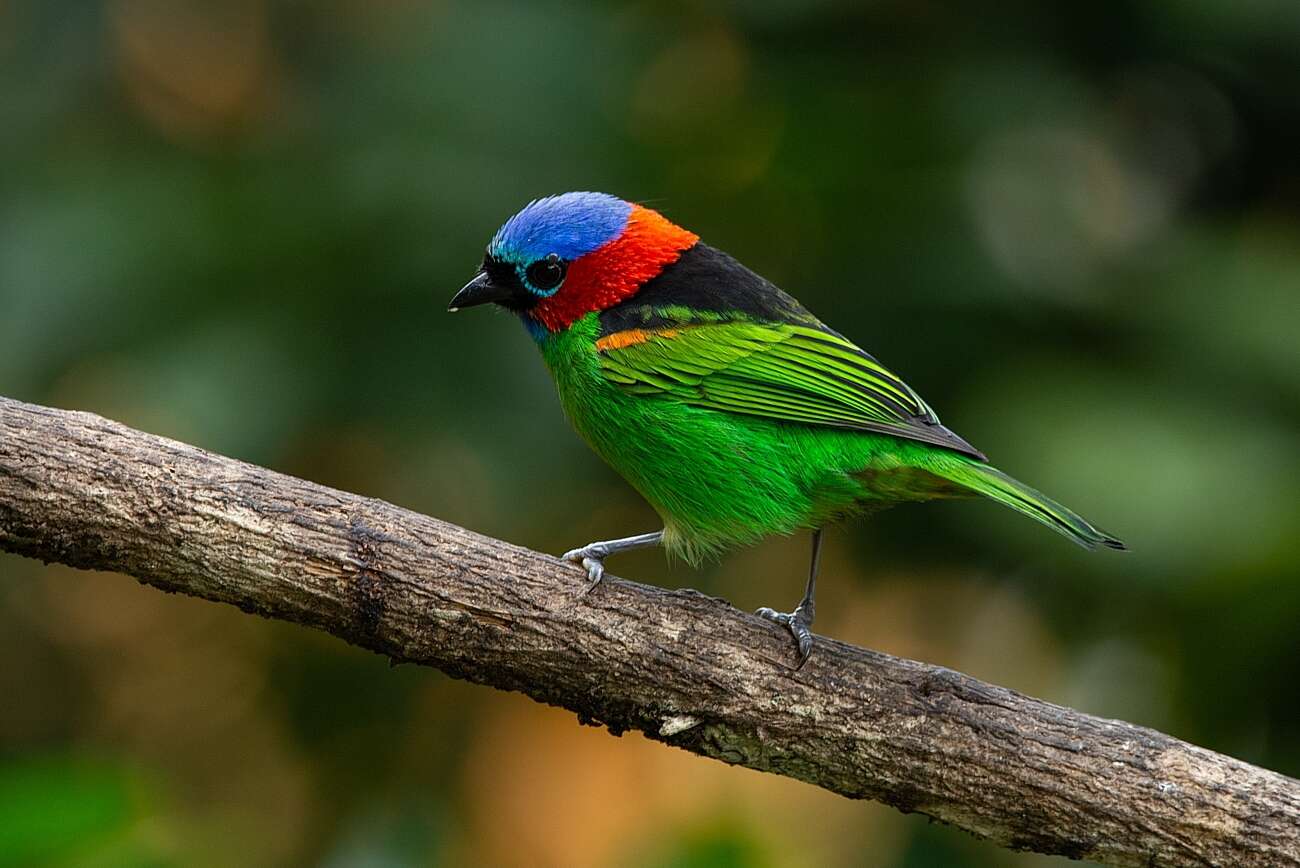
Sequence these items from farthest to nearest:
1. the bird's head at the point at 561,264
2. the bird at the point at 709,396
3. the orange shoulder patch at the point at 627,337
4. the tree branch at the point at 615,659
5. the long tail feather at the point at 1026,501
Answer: the bird's head at the point at 561,264, the orange shoulder patch at the point at 627,337, the bird at the point at 709,396, the long tail feather at the point at 1026,501, the tree branch at the point at 615,659

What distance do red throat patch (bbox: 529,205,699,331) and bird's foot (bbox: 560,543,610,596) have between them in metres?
0.84

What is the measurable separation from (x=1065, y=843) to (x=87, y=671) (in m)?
3.84

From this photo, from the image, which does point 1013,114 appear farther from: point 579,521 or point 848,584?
point 579,521

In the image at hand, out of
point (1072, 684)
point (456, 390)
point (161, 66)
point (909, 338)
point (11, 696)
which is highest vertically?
point (161, 66)

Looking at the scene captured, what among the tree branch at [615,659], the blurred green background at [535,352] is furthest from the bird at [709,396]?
the blurred green background at [535,352]

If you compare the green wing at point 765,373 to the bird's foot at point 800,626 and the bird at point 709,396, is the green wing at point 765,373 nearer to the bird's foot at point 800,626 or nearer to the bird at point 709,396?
the bird at point 709,396

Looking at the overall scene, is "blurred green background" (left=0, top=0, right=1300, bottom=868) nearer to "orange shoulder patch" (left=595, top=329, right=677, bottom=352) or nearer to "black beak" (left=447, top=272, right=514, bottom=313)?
"black beak" (left=447, top=272, right=514, bottom=313)

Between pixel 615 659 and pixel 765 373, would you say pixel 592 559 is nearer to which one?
pixel 615 659

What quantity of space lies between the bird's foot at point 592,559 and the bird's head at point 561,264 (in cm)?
84

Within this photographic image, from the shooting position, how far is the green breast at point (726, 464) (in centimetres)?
368

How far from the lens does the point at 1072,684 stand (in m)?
4.77

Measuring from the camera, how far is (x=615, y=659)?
127 inches

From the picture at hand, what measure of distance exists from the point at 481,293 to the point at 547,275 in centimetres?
20

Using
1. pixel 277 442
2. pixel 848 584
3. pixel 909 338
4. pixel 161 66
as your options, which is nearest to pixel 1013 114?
pixel 909 338
